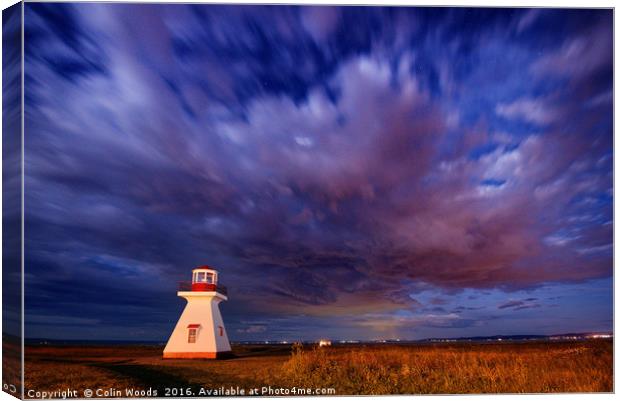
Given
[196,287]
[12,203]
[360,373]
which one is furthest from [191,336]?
[12,203]

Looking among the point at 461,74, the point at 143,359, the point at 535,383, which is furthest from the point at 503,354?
the point at 143,359

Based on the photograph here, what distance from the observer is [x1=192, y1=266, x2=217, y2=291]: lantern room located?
13773mm

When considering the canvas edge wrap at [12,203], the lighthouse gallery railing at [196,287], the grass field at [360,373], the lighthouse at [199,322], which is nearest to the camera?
the canvas edge wrap at [12,203]

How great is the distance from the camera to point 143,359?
45.0 ft

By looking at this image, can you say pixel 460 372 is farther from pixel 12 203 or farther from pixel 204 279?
pixel 12 203

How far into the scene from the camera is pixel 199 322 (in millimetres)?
13758

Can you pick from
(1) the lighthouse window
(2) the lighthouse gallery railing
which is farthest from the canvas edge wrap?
(2) the lighthouse gallery railing

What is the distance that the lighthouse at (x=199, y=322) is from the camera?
13570 millimetres

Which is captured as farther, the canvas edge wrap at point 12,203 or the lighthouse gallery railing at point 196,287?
the lighthouse gallery railing at point 196,287

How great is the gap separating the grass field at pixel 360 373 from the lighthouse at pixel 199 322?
1.57ft

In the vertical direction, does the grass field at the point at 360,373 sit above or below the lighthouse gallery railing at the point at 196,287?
below

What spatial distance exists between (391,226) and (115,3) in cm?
804

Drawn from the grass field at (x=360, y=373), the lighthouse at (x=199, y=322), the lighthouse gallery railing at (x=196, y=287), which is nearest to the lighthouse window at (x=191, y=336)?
the lighthouse at (x=199, y=322)

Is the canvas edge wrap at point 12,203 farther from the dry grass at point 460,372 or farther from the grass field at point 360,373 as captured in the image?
the dry grass at point 460,372
